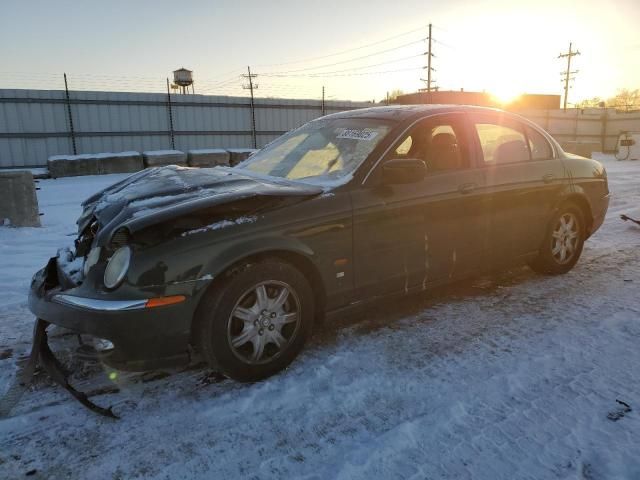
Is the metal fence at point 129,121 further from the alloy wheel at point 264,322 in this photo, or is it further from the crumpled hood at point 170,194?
the alloy wheel at point 264,322

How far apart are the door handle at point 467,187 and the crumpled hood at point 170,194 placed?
1.27 meters

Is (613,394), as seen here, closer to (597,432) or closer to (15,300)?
(597,432)

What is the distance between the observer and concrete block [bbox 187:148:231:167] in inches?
574

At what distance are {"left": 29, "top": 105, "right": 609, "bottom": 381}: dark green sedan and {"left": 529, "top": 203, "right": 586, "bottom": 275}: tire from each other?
0.06 ft

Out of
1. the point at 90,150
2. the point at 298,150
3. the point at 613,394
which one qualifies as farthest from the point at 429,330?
the point at 90,150

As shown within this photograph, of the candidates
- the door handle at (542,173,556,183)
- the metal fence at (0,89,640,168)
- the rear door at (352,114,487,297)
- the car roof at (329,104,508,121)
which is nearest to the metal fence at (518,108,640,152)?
the metal fence at (0,89,640,168)

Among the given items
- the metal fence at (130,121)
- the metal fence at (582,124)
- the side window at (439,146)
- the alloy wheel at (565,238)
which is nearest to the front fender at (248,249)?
the side window at (439,146)

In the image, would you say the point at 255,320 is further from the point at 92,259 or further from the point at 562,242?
the point at 562,242

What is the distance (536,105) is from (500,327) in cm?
5576

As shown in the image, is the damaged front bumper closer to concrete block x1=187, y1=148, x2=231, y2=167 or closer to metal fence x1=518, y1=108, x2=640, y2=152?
concrete block x1=187, y1=148, x2=231, y2=167

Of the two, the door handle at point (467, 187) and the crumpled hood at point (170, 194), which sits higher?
the crumpled hood at point (170, 194)

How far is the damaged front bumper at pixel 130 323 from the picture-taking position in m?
2.41

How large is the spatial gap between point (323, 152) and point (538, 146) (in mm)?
2203

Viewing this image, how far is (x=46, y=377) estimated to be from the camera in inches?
113
